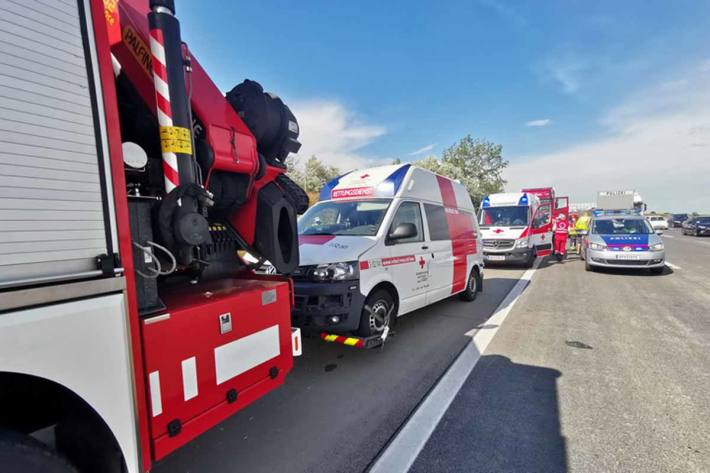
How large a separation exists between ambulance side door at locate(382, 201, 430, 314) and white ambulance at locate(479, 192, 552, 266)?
753 cm

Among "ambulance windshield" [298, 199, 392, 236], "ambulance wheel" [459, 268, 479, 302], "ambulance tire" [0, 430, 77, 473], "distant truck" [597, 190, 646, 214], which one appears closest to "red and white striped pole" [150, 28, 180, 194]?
"ambulance tire" [0, 430, 77, 473]

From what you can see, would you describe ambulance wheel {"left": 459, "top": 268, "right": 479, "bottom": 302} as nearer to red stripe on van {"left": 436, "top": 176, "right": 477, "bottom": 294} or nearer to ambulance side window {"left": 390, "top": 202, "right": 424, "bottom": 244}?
red stripe on van {"left": 436, "top": 176, "right": 477, "bottom": 294}

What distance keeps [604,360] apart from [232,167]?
4.55 m

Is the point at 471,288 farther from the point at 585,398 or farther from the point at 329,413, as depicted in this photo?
the point at 329,413

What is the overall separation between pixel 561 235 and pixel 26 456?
15291 millimetres

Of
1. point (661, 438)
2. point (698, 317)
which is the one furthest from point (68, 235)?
point (698, 317)

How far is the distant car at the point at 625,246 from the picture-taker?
30.7ft

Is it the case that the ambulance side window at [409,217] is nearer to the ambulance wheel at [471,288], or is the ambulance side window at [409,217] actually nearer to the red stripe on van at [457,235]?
the red stripe on van at [457,235]

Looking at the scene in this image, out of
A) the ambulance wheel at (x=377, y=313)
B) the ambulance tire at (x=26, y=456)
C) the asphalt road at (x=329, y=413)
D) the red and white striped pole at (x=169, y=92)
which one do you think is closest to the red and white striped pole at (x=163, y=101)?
the red and white striped pole at (x=169, y=92)

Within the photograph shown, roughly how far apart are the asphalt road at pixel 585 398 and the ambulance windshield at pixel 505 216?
607 cm

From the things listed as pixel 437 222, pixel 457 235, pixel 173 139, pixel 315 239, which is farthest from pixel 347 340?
pixel 457 235

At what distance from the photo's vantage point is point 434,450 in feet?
8.37

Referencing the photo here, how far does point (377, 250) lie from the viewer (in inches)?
163

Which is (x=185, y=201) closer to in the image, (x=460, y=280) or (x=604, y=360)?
(x=604, y=360)
